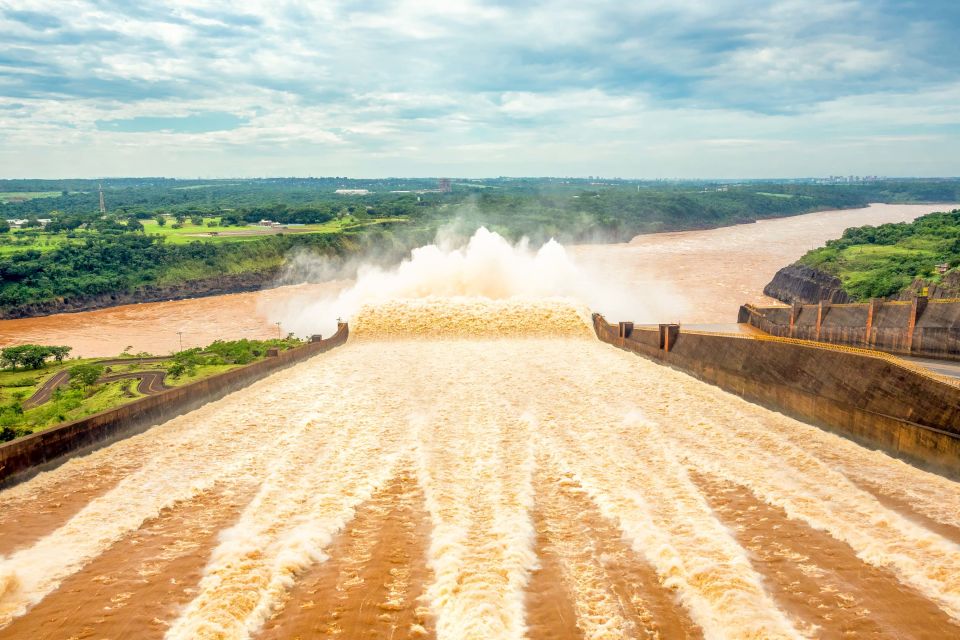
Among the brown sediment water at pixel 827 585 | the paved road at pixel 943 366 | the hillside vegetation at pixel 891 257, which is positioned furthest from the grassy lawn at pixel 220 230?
the brown sediment water at pixel 827 585

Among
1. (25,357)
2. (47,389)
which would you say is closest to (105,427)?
(47,389)

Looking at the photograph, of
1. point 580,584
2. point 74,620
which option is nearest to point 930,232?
point 580,584

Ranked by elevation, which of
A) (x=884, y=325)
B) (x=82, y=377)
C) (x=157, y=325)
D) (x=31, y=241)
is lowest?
(x=157, y=325)

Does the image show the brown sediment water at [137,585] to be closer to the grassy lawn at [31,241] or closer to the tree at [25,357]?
the tree at [25,357]

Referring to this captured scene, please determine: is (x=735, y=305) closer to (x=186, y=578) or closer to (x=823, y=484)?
(x=823, y=484)

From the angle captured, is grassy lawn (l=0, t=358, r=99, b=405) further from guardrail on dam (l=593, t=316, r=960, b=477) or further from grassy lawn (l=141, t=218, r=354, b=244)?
grassy lawn (l=141, t=218, r=354, b=244)

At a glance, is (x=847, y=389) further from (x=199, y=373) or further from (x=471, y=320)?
(x=199, y=373)

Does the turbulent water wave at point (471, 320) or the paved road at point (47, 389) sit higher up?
the turbulent water wave at point (471, 320)
